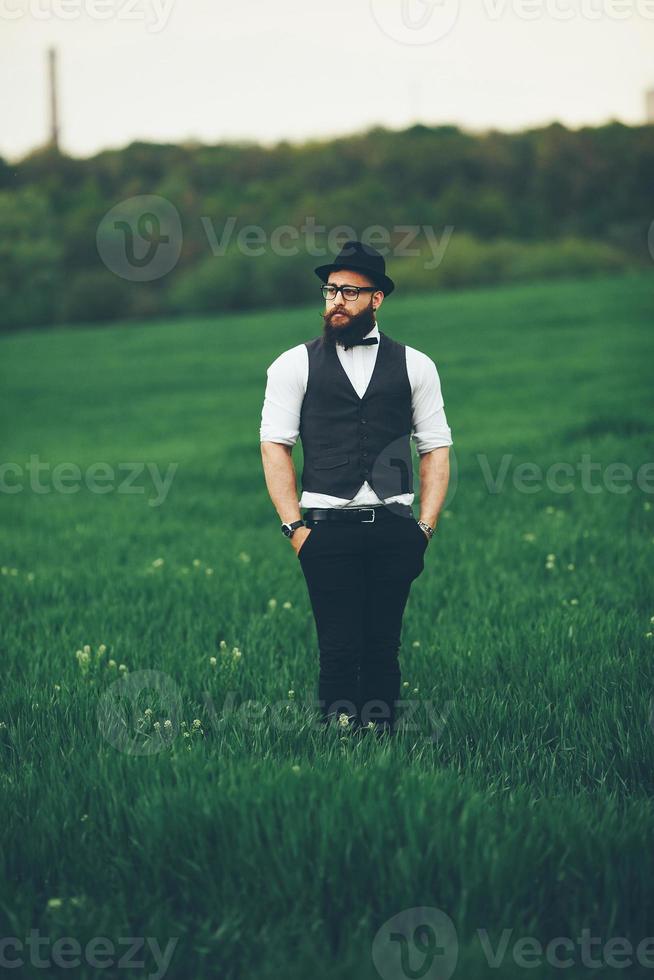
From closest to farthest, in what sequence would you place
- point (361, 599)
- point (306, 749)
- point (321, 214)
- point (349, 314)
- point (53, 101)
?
point (306, 749) → point (349, 314) → point (361, 599) → point (53, 101) → point (321, 214)

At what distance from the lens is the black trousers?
4.21 metres

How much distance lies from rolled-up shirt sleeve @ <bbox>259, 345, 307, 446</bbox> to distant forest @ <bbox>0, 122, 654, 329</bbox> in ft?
140

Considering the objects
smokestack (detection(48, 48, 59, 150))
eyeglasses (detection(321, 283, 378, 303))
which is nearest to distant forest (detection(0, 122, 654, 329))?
smokestack (detection(48, 48, 59, 150))

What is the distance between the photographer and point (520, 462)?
12.0 metres

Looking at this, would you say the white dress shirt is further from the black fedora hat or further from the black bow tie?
the black fedora hat

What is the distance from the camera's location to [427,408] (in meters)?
4.40

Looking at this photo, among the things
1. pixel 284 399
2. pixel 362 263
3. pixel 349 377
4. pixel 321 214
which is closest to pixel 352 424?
pixel 349 377

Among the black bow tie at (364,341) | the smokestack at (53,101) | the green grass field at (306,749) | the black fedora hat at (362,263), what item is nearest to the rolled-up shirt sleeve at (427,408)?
the black bow tie at (364,341)

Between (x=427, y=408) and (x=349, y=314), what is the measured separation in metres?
0.66

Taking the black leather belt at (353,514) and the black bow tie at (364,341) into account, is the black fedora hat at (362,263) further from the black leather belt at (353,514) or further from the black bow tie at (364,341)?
the black leather belt at (353,514)

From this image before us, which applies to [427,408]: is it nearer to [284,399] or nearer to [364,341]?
[364,341]

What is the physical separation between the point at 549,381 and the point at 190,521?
1221 centimetres

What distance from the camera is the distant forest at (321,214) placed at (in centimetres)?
4897

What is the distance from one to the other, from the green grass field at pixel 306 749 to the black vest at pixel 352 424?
127 cm
